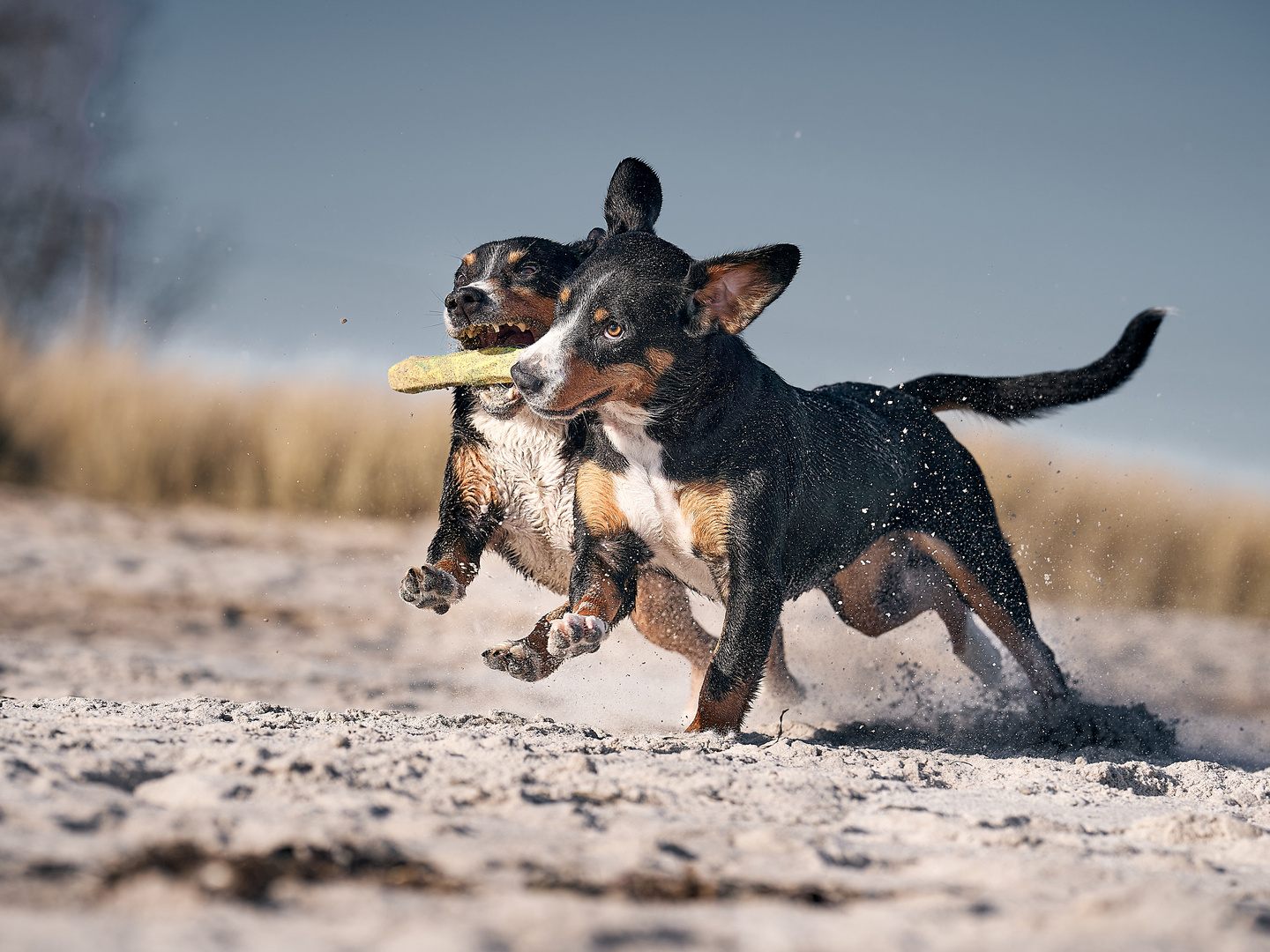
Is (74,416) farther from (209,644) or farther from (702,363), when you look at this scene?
(702,363)

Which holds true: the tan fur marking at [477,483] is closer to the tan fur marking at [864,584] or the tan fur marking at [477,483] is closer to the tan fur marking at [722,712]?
the tan fur marking at [722,712]

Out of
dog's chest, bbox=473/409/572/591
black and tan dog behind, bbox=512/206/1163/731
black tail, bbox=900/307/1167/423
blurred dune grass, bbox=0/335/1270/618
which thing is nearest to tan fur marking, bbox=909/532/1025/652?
black and tan dog behind, bbox=512/206/1163/731

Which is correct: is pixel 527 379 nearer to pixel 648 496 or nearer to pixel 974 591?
pixel 648 496

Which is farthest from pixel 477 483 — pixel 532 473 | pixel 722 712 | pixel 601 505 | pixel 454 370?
pixel 722 712

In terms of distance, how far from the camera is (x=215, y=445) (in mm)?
11930

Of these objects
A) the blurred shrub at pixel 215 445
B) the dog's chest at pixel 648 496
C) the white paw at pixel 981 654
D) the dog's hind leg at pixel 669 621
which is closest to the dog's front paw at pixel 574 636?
the dog's chest at pixel 648 496

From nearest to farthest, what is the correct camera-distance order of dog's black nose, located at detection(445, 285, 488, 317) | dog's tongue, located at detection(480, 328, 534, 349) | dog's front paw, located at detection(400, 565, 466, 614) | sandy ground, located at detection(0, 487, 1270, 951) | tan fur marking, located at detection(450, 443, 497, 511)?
sandy ground, located at detection(0, 487, 1270, 951) < dog's front paw, located at detection(400, 565, 466, 614) < dog's black nose, located at detection(445, 285, 488, 317) < dog's tongue, located at detection(480, 328, 534, 349) < tan fur marking, located at detection(450, 443, 497, 511)

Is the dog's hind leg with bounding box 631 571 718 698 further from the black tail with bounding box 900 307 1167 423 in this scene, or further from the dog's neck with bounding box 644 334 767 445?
the black tail with bounding box 900 307 1167 423

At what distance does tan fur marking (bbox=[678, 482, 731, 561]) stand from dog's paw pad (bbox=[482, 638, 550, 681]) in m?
0.73

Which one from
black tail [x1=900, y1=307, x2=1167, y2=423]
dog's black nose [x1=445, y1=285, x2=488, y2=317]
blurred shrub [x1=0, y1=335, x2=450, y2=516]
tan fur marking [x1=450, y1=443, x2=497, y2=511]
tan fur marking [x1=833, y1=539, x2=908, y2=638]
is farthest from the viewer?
blurred shrub [x1=0, y1=335, x2=450, y2=516]

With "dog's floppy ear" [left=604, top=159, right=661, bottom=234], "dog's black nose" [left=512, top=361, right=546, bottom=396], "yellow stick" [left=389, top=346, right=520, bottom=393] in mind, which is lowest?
"dog's black nose" [left=512, top=361, right=546, bottom=396]

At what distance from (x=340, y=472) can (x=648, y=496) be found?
8.38 metres

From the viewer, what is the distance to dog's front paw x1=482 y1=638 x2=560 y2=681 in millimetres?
3834

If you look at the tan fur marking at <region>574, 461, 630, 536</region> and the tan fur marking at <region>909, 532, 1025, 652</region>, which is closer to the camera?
the tan fur marking at <region>574, 461, 630, 536</region>
